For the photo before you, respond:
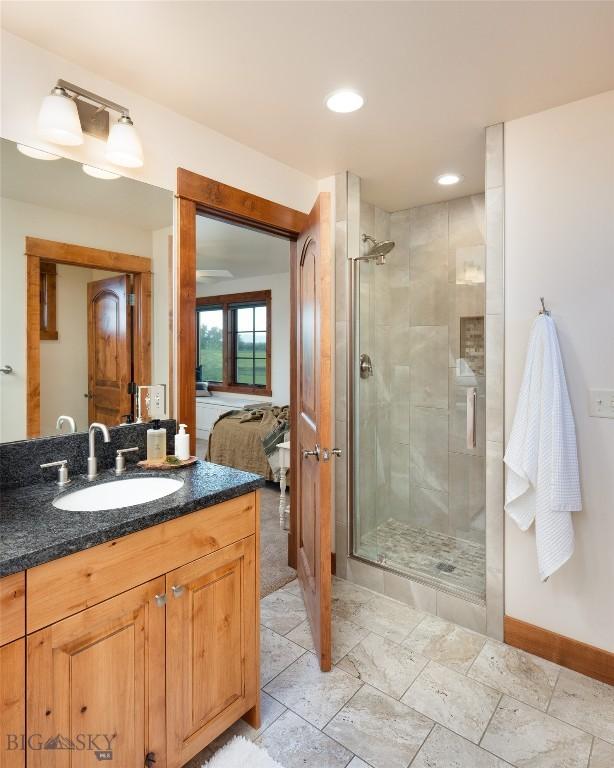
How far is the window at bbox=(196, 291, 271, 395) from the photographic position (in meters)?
6.52

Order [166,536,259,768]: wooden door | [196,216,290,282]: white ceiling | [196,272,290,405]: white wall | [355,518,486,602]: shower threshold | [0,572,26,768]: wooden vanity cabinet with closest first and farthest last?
[0,572,26,768]: wooden vanity cabinet < [166,536,259,768]: wooden door < [355,518,486,602]: shower threshold < [196,216,290,282]: white ceiling < [196,272,290,405]: white wall

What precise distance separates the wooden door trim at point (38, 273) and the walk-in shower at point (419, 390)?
4.05ft

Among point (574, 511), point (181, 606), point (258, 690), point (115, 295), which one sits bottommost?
point (258, 690)

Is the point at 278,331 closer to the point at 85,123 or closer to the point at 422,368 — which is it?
the point at 422,368

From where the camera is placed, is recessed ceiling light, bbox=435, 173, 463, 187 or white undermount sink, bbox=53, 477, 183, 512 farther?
recessed ceiling light, bbox=435, 173, 463, 187

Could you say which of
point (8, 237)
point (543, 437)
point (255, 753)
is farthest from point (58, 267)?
point (543, 437)

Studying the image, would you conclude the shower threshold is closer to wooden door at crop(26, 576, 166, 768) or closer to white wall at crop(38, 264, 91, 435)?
wooden door at crop(26, 576, 166, 768)

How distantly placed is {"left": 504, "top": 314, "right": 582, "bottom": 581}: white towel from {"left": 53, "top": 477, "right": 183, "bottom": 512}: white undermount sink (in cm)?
147

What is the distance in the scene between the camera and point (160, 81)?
69.5 inches

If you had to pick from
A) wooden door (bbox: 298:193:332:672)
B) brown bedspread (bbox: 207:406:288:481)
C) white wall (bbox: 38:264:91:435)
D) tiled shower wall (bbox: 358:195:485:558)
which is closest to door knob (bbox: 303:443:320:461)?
wooden door (bbox: 298:193:332:672)

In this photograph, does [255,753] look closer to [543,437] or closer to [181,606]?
[181,606]

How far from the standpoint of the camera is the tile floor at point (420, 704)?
60.6 inches

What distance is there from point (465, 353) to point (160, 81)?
2.22m

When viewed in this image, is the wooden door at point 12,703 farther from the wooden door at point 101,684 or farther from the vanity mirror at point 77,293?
the vanity mirror at point 77,293
